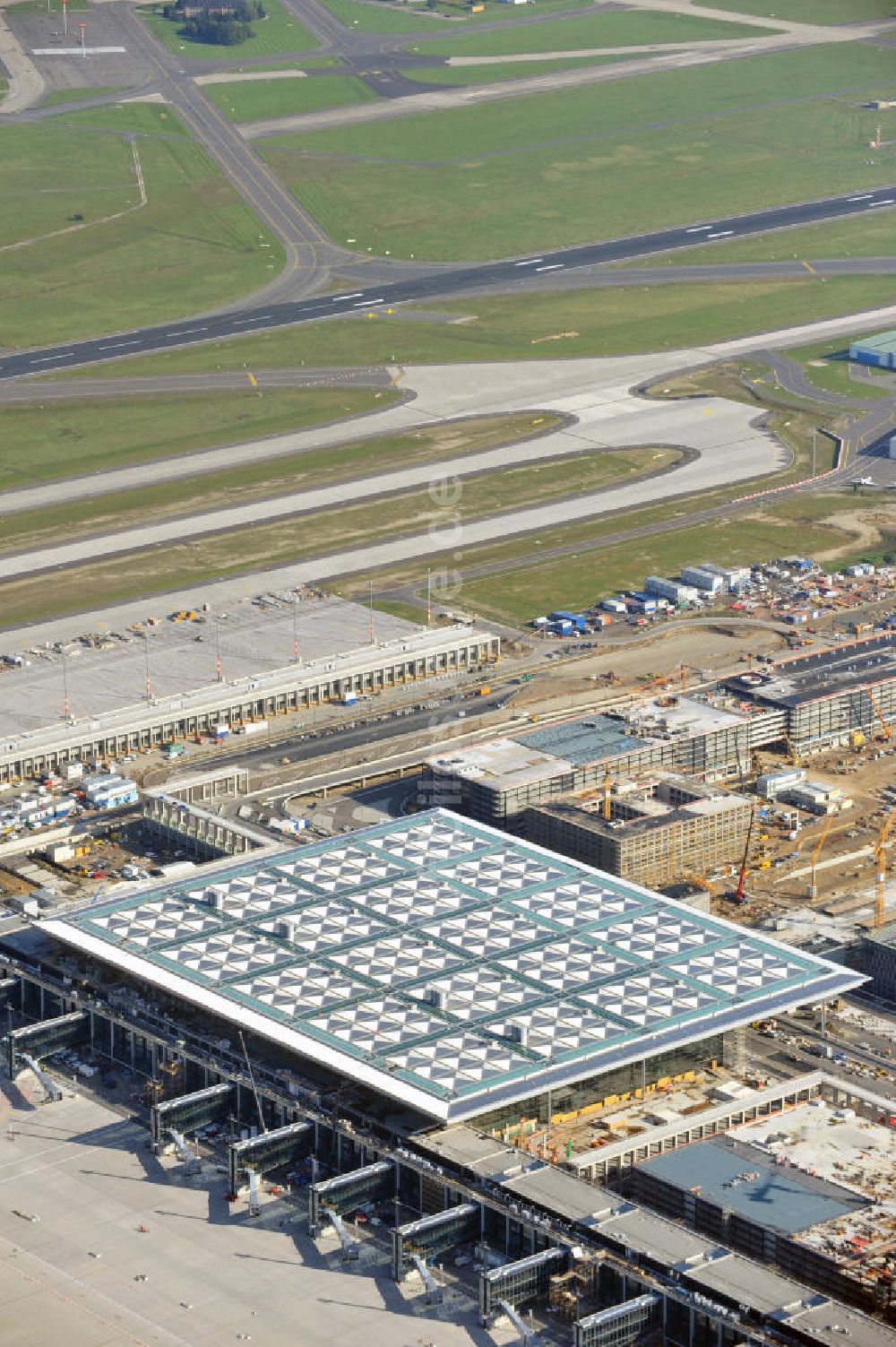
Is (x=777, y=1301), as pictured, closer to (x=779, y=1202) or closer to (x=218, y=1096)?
(x=779, y=1202)

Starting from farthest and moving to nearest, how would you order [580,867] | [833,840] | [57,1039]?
1. [833,840]
2. [580,867]
3. [57,1039]

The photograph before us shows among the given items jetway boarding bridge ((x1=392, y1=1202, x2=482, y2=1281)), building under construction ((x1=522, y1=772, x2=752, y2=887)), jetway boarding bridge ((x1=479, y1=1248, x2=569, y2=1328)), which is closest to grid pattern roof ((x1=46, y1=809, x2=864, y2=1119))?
jetway boarding bridge ((x1=392, y1=1202, x2=482, y2=1281))

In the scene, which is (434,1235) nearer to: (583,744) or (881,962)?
(881,962)

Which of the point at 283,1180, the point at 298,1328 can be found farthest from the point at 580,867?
the point at 298,1328

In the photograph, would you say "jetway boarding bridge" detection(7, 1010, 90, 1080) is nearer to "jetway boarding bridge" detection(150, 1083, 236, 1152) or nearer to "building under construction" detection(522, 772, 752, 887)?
"jetway boarding bridge" detection(150, 1083, 236, 1152)

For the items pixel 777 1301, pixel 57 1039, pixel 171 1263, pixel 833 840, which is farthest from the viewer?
pixel 833 840

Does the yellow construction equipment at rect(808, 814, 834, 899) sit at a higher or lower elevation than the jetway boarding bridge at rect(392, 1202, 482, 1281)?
lower
